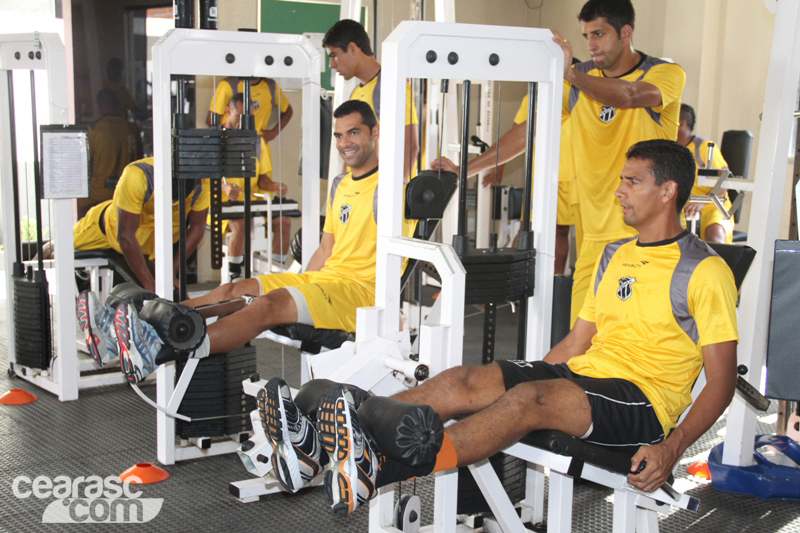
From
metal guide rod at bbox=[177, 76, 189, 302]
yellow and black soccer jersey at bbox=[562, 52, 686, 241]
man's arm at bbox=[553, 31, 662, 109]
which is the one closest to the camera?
man's arm at bbox=[553, 31, 662, 109]

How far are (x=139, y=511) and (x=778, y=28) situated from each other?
2648 mm

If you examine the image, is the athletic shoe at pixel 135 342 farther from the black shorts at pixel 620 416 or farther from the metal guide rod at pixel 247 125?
the black shorts at pixel 620 416

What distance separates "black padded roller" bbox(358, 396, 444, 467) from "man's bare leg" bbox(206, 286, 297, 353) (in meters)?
1.20

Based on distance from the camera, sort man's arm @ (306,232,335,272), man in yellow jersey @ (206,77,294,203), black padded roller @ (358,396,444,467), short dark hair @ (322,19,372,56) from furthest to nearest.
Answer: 1. man in yellow jersey @ (206,77,294,203)
2. short dark hair @ (322,19,372,56)
3. man's arm @ (306,232,335,272)
4. black padded roller @ (358,396,444,467)

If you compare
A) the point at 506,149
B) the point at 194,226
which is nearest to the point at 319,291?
the point at 506,149

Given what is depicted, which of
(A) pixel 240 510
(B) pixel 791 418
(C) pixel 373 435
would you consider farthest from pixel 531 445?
(B) pixel 791 418

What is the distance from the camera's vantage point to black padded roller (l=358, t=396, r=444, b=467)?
5.60 ft

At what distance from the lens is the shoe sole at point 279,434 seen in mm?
1863

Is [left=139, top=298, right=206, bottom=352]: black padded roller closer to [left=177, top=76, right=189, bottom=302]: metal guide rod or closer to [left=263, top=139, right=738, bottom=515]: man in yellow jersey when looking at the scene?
[left=177, top=76, right=189, bottom=302]: metal guide rod

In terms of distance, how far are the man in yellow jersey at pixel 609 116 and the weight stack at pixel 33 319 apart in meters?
2.54

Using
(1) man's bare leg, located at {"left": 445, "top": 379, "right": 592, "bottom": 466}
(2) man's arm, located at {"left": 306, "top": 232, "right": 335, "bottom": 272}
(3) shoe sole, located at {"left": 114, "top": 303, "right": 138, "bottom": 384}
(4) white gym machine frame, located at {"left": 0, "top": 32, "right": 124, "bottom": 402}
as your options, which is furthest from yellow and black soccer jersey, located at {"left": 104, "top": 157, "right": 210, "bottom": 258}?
(1) man's bare leg, located at {"left": 445, "top": 379, "right": 592, "bottom": 466}

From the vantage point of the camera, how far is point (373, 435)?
1.76 meters

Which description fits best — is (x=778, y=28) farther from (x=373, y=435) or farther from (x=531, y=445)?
(x=373, y=435)

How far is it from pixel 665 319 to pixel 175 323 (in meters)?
1.42
